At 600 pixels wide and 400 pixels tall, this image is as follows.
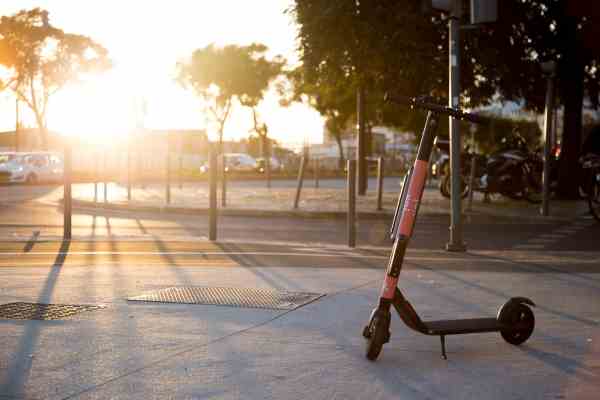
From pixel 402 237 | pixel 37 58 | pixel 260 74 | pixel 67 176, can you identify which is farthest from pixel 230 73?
pixel 402 237

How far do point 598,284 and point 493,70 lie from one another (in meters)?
12.7

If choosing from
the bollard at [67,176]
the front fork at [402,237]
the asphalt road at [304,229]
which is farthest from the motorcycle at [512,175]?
the front fork at [402,237]

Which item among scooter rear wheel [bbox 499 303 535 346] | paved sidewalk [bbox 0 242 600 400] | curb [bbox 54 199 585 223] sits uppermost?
scooter rear wheel [bbox 499 303 535 346]

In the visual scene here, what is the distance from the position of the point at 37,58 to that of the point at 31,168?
19.6 meters

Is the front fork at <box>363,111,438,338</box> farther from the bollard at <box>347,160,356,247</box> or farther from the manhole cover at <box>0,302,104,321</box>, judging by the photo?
the bollard at <box>347,160,356,247</box>

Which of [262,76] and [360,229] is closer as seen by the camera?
[360,229]

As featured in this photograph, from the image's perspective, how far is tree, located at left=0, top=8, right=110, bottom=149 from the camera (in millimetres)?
54906

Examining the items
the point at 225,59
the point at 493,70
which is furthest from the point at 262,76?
the point at 493,70

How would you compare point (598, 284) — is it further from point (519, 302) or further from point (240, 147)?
point (240, 147)

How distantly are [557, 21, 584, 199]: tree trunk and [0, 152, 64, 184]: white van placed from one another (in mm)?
21899

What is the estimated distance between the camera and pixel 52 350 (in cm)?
524

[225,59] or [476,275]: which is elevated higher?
[225,59]

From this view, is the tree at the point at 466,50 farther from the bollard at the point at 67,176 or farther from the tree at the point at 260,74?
the tree at the point at 260,74

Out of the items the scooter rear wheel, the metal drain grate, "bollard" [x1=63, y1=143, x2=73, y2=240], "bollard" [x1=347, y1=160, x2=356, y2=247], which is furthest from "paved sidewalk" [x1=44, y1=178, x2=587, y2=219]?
the scooter rear wheel
